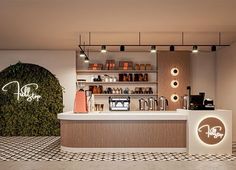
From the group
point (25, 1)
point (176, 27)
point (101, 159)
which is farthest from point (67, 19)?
point (101, 159)

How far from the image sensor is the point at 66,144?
690 centimetres

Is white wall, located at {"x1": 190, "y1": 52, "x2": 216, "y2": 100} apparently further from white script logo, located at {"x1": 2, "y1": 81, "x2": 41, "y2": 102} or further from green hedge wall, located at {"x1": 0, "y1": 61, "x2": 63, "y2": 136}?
white script logo, located at {"x1": 2, "y1": 81, "x2": 41, "y2": 102}

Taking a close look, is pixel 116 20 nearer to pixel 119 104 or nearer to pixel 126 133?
pixel 126 133

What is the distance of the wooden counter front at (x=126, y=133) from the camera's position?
22.3ft

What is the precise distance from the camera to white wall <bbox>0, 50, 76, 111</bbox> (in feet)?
32.4

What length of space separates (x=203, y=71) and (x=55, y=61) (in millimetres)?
4656

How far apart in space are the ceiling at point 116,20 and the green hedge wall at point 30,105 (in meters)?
1.56

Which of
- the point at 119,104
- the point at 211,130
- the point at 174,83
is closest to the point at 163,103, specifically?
the point at 174,83

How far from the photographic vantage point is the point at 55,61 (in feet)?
32.5

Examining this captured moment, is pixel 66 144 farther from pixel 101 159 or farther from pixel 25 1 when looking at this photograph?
pixel 25 1

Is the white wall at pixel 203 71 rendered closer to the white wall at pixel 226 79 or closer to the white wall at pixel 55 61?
the white wall at pixel 226 79

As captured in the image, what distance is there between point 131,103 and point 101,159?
13.2ft

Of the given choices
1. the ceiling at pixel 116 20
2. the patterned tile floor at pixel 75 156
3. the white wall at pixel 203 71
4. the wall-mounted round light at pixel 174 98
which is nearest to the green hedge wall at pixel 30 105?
the ceiling at pixel 116 20

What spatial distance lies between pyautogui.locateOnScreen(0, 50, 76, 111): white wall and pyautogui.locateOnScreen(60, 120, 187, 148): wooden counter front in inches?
126
